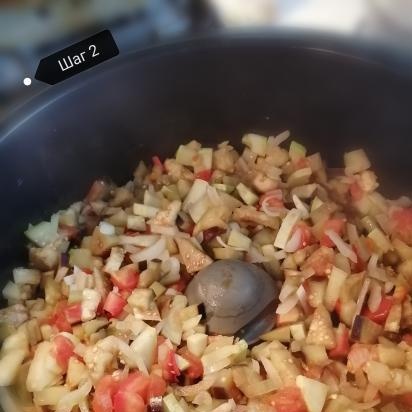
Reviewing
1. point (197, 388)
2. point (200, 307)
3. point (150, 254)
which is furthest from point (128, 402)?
point (150, 254)

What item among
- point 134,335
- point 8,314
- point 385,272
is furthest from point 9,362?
point 385,272

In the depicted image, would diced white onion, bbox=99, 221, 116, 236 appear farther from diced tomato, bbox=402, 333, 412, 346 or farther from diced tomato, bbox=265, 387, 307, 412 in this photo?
diced tomato, bbox=402, 333, 412, 346

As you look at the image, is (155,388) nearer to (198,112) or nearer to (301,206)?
(301,206)

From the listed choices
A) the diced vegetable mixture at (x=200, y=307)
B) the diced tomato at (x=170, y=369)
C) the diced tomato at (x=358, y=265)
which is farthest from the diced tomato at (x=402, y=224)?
the diced tomato at (x=170, y=369)

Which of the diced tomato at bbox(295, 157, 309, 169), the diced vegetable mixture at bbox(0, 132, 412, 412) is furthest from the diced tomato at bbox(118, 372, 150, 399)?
the diced tomato at bbox(295, 157, 309, 169)

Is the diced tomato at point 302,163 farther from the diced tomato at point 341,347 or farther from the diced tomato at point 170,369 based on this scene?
the diced tomato at point 170,369

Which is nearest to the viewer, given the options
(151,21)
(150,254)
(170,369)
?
(151,21)
